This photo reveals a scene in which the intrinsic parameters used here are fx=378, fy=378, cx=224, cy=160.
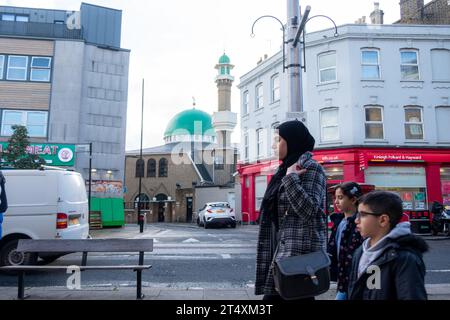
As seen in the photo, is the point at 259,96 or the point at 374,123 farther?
the point at 259,96

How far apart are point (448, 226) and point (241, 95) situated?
18.5 m

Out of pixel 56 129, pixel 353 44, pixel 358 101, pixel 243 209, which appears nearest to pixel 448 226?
pixel 358 101

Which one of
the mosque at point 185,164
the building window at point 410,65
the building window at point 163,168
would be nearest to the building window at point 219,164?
the mosque at point 185,164

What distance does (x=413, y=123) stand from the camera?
71.1 feet

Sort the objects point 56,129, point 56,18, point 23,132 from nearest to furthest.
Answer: point 23,132, point 56,129, point 56,18

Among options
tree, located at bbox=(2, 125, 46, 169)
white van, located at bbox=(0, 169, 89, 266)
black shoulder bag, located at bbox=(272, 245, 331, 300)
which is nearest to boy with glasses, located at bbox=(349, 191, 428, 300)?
black shoulder bag, located at bbox=(272, 245, 331, 300)

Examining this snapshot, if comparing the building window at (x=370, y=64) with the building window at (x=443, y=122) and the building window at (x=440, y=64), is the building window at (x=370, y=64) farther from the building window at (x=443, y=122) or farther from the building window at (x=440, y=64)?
the building window at (x=443, y=122)

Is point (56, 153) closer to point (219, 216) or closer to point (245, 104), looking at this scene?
point (219, 216)

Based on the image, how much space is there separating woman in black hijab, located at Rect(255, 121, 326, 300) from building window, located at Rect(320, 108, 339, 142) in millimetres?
19993

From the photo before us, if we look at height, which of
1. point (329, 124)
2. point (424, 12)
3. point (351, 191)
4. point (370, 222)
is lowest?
point (370, 222)

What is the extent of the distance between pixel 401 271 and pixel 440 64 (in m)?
24.0

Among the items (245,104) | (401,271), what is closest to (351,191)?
(401,271)
